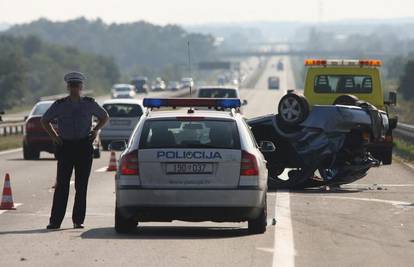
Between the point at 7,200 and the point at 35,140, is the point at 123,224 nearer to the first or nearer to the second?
the point at 7,200

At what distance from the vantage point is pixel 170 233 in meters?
13.5

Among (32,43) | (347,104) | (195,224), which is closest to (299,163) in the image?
(347,104)

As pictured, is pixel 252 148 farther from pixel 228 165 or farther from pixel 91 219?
pixel 91 219

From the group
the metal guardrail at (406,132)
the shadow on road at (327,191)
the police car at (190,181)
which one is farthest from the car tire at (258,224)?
the metal guardrail at (406,132)

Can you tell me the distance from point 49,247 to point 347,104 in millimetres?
10874

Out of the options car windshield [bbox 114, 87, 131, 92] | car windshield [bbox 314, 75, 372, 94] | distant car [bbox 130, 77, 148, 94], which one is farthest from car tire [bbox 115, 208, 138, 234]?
distant car [bbox 130, 77, 148, 94]

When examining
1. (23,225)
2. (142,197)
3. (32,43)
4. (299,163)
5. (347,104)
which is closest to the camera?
(142,197)

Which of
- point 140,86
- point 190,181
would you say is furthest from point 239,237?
point 140,86

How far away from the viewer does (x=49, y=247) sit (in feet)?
39.5

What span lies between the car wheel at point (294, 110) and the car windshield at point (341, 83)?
5.52 metres

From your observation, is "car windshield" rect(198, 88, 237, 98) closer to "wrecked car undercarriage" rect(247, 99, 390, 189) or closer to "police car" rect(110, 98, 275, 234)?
"wrecked car undercarriage" rect(247, 99, 390, 189)

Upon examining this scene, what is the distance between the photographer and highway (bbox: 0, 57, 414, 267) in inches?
443

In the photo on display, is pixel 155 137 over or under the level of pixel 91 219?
over

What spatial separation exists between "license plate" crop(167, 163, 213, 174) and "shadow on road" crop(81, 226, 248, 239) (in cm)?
62
